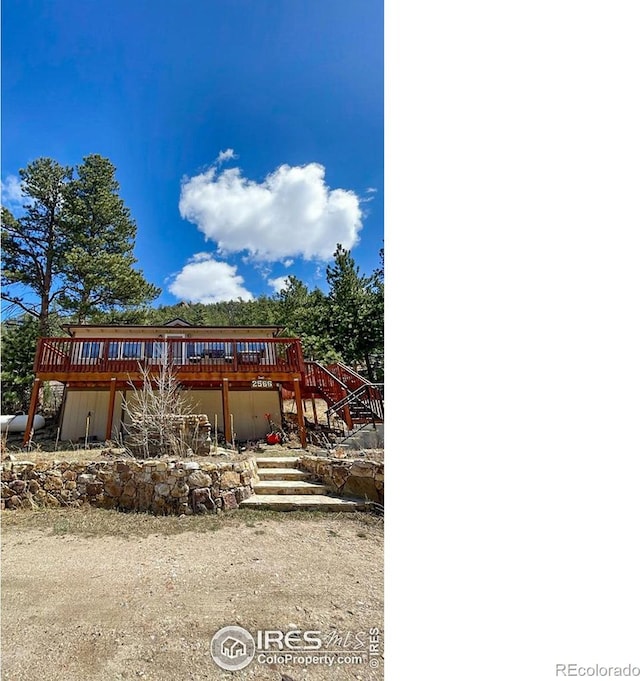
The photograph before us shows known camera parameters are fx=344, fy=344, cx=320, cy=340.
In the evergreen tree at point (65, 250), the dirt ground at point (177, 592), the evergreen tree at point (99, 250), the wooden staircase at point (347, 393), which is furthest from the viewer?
the evergreen tree at point (99, 250)

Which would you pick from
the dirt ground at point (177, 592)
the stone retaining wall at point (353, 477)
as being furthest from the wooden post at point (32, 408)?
the stone retaining wall at point (353, 477)

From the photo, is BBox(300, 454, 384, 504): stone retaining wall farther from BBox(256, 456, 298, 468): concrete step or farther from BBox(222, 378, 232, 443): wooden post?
BBox(222, 378, 232, 443): wooden post

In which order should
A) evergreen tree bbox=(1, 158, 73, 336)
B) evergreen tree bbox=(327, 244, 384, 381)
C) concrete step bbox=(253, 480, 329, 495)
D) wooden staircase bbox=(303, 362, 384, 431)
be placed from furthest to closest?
evergreen tree bbox=(327, 244, 384, 381)
evergreen tree bbox=(1, 158, 73, 336)
wooden staircase bbox=(303, 362, 384, 431)
concrete step bbox=(253, 480, 329, 495)

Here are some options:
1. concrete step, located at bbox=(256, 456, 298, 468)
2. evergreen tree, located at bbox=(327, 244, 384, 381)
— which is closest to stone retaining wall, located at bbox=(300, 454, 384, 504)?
concrete step, located at bbox=(256, 456, 298, 468)

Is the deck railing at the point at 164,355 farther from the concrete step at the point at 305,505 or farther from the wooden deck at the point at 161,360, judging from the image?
the concrete step at the point at 305,505

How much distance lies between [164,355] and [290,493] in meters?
5.02

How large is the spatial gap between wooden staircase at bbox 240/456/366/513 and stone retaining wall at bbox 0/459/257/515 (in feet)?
0.88

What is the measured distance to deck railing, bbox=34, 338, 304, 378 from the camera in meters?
8.44

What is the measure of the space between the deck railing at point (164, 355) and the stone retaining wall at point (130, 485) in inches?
133

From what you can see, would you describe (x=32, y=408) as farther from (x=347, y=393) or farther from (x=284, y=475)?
(x=347, y=393)

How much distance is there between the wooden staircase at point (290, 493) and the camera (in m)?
4.62
